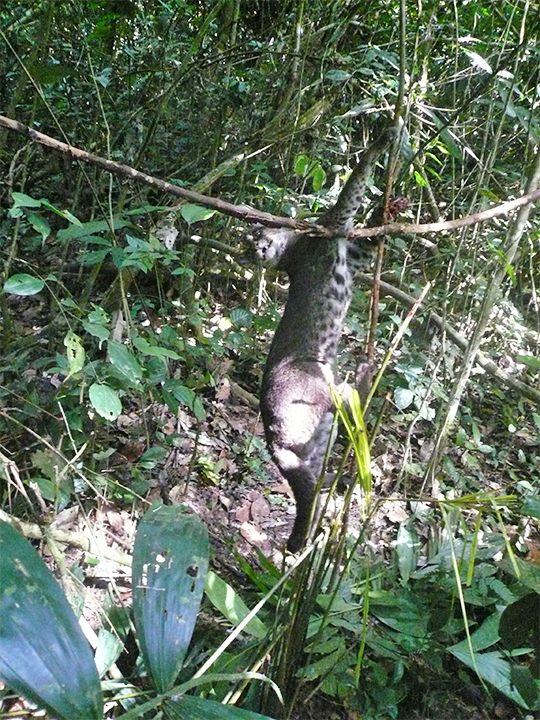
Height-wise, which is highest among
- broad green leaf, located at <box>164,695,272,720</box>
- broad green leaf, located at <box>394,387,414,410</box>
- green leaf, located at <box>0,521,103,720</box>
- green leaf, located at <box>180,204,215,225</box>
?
green leaf, located at <box>180,204,215,225</box>

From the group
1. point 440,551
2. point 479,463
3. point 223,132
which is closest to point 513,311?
point 479,463

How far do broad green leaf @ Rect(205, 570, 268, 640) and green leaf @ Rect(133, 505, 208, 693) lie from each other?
378 millimetres

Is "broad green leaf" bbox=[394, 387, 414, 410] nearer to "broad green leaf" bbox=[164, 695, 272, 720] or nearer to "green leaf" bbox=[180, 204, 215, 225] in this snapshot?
"green leaf" bbox=[180, 204, 215, 225]

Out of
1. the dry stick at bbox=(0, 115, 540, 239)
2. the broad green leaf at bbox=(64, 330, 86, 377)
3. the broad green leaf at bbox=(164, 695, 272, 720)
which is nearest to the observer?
the broad green leaf at bbox=(164, 695, 272, 720)

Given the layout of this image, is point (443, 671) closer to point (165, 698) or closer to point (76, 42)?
point (165, 698)

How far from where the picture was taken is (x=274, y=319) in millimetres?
4078

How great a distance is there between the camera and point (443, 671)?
2605 millimetres

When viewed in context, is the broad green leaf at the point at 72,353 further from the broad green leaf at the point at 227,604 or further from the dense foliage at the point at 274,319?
the broad green leaf at the point at 227,604

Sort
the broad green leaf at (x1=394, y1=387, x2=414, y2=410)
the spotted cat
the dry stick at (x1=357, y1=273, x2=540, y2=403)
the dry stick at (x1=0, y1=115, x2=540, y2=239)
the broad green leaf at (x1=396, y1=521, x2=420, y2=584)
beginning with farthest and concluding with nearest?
1. the dry stick at (x1=357, y1=273, x2=540, y2=403)
2. the broad green leaf at (x1=394, y1=387, x2=414, y2=410)
3. the broad green leaf at (x1=396, y1=521, x2=420, y2=584)
4. the spotted cat
5. the dry stick at (x1=0, y1=115, x2=540, y2=239)

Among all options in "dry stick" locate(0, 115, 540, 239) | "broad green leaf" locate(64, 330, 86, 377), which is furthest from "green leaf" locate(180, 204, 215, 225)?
"broad green leaf" locate(64, 330, 86, 377)

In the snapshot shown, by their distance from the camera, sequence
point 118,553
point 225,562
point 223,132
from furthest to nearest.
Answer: point 223,132
point 225,562
point 118,553

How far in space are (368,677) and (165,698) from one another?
132 cm

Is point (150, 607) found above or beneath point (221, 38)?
beneath

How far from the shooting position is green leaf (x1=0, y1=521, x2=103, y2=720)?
48.3 inches
